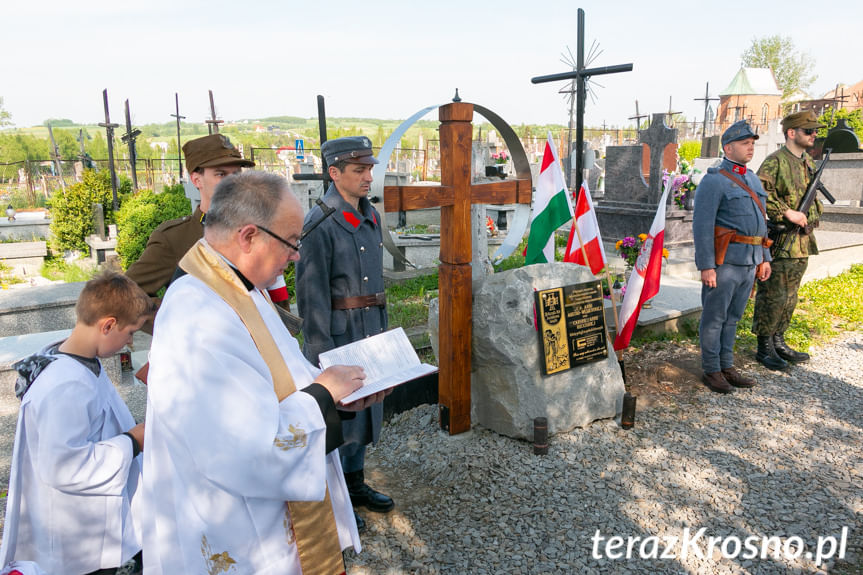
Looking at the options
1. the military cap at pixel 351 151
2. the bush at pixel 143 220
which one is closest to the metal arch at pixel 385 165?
the military cap at pixel 351 151

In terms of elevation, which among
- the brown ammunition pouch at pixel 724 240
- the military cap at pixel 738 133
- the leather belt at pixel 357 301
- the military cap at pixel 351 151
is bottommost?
the leather belt at pixel 357 301

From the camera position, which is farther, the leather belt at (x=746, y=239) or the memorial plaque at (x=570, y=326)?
the leather belt at (x=746, y=239)

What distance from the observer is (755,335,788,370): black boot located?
5.49m

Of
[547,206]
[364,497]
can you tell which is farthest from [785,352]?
[364,497]

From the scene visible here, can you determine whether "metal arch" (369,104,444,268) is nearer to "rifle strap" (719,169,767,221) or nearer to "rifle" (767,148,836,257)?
"rifle strap" (719,169,767,221)

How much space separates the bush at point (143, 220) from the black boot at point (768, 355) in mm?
9427

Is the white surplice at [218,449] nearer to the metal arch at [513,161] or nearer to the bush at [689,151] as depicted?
the metal arch at [513,161]

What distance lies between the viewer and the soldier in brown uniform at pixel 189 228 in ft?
8.41

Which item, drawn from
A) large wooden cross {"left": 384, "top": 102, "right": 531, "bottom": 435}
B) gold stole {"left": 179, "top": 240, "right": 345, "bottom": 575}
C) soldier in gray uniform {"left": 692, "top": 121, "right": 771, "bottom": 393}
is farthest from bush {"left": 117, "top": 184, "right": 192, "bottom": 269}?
gold stole {"left": 179, "top": 240, "right": 345, "bottom": 575}

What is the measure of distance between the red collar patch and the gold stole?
1.63 meters

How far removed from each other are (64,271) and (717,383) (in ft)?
41.0

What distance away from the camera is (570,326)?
4.09 meters

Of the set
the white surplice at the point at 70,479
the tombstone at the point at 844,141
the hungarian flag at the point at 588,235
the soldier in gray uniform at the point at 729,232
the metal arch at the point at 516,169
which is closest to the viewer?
the white surplice at the point at 70,479

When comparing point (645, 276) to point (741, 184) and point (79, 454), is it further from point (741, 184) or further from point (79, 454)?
point (79, 454)
